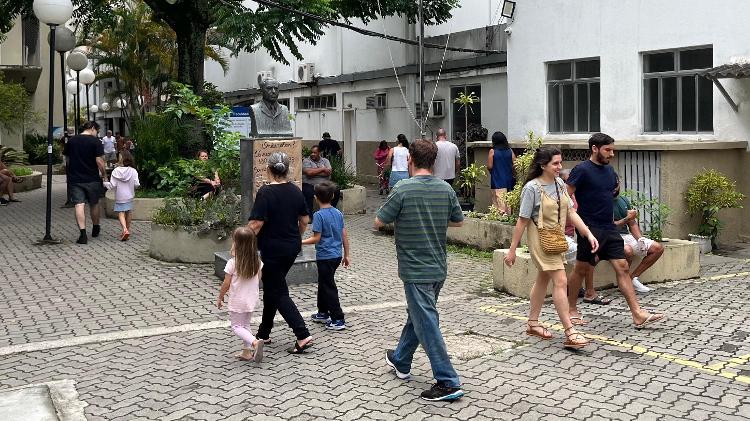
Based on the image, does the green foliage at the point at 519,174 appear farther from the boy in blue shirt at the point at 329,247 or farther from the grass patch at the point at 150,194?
the grass patch at the point at 150,194

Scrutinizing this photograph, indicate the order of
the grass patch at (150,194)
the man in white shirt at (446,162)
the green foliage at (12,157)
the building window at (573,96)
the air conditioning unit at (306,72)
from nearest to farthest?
the man in white shirt at (446,162) → the building window at (573,96) → the grass patch at (150,194) → the green foliage at (12,157) → the air conditioning unit at (306,72)

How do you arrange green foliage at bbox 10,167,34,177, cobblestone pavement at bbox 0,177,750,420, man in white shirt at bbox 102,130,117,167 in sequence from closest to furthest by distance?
cobblestone pavement at bbox 0,177,750,420 → green foliage at bbox 10,167,34,177 → man in white shirt at bbox 102,130,117,167

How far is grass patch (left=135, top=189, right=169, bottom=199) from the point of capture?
16.6 meters

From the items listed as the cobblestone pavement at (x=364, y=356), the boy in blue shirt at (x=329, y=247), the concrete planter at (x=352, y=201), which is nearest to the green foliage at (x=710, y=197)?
the cobblestone pavement at (x=364, y=356)

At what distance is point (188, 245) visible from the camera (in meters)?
11.3

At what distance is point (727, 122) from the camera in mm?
12586

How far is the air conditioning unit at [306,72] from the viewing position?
28.6m

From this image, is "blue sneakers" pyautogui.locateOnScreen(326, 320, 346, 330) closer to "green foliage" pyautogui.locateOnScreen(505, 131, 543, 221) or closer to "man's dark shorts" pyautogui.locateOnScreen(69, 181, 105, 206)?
"green foliage" pyautogui.locateOnScreen(505, 131, 543, 221)

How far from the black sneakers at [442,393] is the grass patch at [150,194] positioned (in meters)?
11.7

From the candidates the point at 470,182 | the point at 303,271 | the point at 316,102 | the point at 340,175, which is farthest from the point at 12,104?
the point at 303,271

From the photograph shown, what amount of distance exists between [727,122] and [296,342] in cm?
844

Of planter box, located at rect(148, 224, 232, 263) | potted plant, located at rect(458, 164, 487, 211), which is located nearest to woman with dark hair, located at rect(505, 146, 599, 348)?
planter box, located at rect(148, 224, 232, 263)

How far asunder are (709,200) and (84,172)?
30.6ft

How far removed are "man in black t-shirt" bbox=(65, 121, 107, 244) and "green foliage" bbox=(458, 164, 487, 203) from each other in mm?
5795
